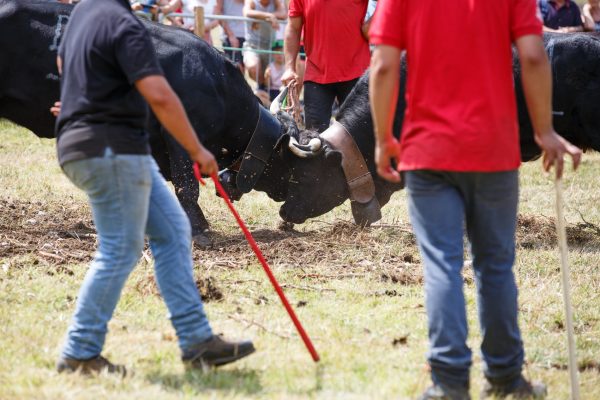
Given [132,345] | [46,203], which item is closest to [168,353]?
[132,345]

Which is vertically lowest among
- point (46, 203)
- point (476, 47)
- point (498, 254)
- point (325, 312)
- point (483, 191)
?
point (46, 203)

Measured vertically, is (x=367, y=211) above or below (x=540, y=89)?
below

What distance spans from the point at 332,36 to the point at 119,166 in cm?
484

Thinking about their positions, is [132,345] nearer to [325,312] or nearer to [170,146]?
[325,312]

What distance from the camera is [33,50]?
7520 mm

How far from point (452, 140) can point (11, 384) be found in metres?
2.22

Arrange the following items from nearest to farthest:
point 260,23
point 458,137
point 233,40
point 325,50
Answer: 1. point 458,137
2. point 325,50
3. point 260,23
4. point 233,40

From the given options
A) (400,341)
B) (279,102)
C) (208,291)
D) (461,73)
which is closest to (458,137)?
(461,73)

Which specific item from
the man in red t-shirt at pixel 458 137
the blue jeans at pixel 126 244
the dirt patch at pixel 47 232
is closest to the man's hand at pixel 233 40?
the dirt patch at pixel 47 232

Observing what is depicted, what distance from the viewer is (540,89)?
3.79m

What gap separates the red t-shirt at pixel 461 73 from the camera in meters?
3.73

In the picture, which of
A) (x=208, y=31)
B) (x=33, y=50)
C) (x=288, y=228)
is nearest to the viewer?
(x=33, y=50)

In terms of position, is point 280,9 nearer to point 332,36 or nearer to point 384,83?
point 332,36

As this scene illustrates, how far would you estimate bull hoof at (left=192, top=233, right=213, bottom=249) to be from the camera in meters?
7.51
